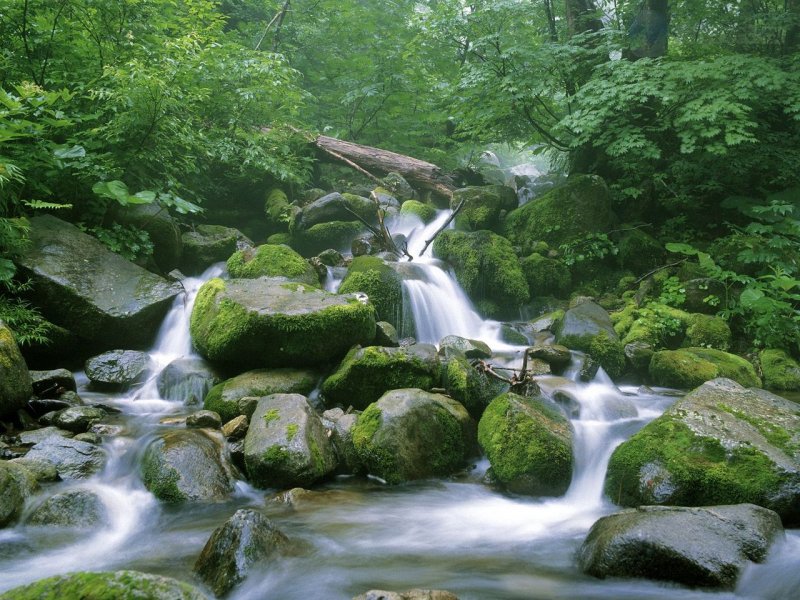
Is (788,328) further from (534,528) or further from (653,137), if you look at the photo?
(534,528)

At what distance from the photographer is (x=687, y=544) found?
112 inches

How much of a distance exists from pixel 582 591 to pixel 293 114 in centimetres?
1130

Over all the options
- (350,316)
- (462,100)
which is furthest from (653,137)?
(350,316)

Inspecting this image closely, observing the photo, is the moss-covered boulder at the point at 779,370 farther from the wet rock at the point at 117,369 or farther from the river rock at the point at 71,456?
the wet rock at the point at 117,369

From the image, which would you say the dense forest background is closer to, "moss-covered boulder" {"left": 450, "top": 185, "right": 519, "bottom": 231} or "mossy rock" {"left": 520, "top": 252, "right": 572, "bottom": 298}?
"mossy rock" {"left": 520, "top": 252, "right": 572, "bottom": 298}

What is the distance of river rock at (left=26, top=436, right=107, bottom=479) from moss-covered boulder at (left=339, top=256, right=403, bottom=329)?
4.21 metres

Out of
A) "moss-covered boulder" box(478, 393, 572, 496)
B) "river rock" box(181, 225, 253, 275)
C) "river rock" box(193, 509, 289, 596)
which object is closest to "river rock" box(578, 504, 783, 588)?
"moss-covered boulder" box(478, 393, 572, 496)

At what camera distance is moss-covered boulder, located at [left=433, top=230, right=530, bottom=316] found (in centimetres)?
952

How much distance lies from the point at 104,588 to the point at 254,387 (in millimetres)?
3932

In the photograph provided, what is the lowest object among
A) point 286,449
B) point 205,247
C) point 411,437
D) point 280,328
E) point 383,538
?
point 383,538

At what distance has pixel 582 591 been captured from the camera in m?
3.01

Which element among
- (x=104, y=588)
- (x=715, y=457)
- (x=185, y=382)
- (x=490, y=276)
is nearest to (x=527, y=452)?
(x=715, y=457)

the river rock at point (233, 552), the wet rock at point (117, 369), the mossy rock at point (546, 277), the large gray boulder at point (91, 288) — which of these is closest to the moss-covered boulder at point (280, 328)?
the wet rock at point (117, 369)

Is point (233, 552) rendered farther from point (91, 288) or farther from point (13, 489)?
point (91, 288)
